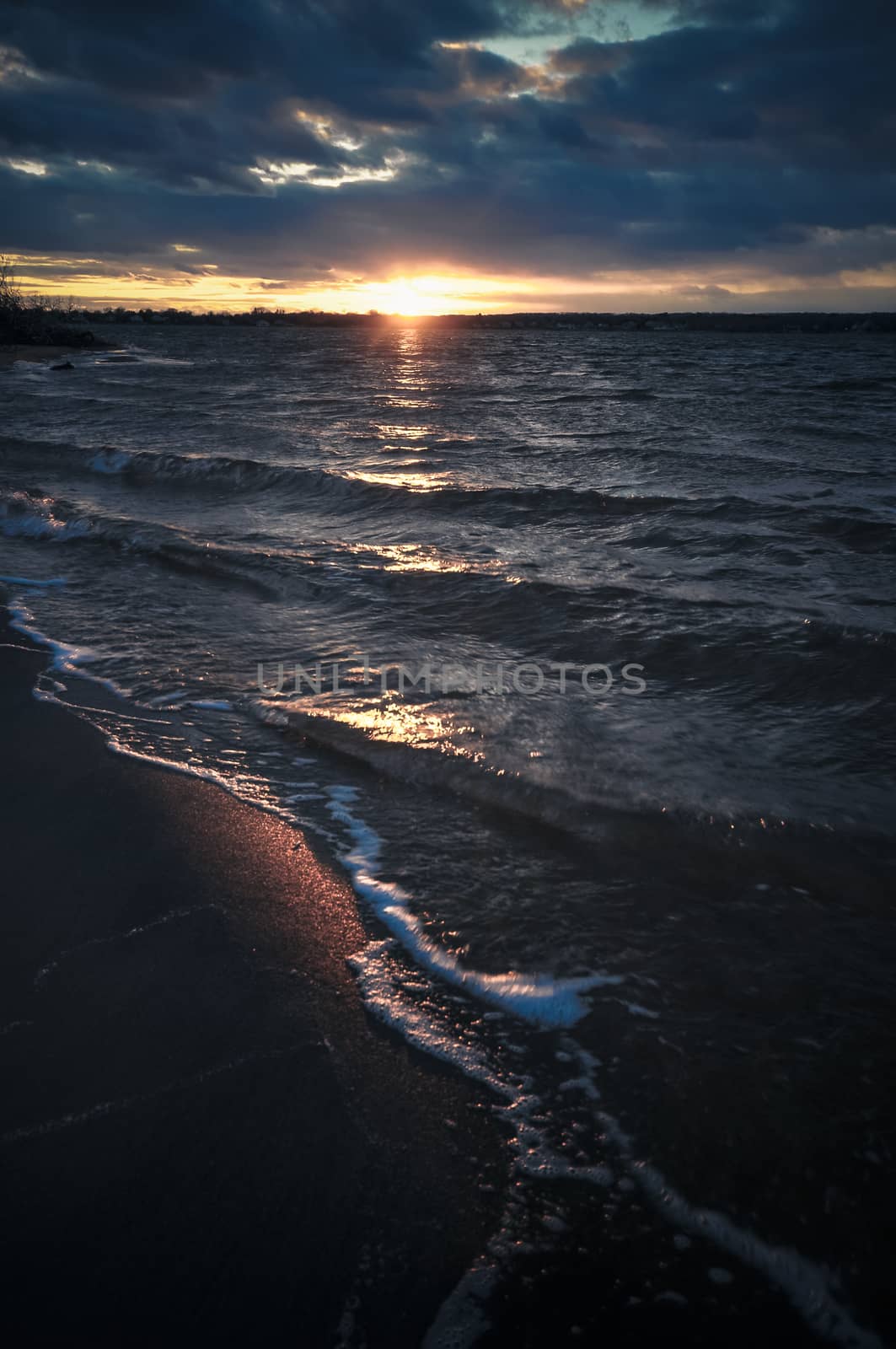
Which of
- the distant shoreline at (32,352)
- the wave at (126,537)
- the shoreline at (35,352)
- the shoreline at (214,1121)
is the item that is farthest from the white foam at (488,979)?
the distant shoreline at (32,352)

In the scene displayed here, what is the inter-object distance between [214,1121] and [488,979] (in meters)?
1.02

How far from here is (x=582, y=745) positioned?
4500mm

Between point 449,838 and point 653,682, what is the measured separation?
247 cm

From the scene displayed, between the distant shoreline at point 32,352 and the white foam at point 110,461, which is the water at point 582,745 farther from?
the distant shoreline at point 32,352

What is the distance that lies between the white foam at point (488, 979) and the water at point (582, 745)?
0.01 m

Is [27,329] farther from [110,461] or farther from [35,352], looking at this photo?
[110,461]

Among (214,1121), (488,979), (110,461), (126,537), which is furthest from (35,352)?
(214,1121)

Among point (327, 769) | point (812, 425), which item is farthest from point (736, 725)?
point (812, 425)

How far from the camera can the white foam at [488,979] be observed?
2.70 metres

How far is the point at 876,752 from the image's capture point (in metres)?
4.53

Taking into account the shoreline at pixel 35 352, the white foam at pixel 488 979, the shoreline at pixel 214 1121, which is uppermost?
the shoreline at pixel 35 352

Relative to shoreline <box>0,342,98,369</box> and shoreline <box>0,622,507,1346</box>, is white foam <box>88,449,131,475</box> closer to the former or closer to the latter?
shoreline <box>0,622,507,1346</box>

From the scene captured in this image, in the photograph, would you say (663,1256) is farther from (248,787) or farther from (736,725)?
(736,725)

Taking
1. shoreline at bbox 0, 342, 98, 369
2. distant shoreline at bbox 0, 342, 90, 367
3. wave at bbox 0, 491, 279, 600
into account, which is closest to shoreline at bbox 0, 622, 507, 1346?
wave at bbox 0, 491, 279, 600
